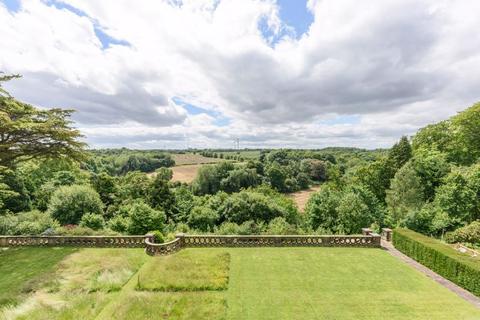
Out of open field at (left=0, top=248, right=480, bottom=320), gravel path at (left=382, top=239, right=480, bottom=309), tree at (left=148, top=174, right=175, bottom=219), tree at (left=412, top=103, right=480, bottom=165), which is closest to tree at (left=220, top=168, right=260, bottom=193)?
tree at (left=148, top=174, right=175, bottom=219)

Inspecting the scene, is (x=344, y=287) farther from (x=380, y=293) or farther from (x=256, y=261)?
(x=256, y=261)

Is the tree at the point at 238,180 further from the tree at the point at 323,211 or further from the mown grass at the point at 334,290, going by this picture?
the mown grass at the point at 334,290

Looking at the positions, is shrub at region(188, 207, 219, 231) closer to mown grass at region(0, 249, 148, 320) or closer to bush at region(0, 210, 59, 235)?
bush at region(0, 210, 59, 235)

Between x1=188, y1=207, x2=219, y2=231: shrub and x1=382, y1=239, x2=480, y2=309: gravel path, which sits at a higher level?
x1=382, y1=239, x2=480, y2=309: gravel path

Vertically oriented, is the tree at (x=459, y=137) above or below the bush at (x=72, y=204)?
above

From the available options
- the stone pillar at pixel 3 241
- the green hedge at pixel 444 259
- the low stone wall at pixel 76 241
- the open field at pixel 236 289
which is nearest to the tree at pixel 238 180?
the low stone wall at pixel 76 241

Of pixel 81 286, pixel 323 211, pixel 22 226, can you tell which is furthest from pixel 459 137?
pixel 22 226

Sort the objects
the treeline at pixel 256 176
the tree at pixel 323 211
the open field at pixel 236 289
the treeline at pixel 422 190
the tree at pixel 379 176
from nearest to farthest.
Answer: the open field at pixel 236 289 < the treeline at pixel 422 190 < the tree at pixel 323 211 < the tree at pixel 379 176 < the treeline at pixel 256 176
